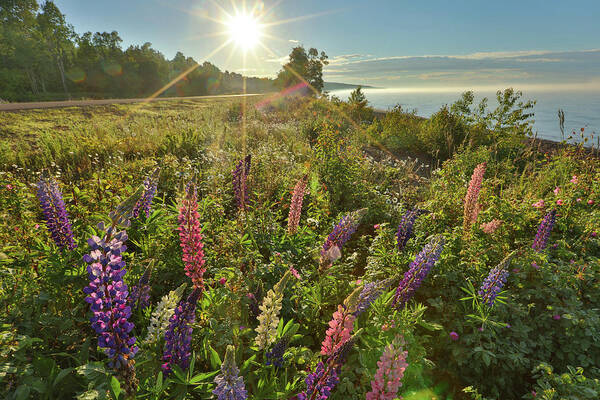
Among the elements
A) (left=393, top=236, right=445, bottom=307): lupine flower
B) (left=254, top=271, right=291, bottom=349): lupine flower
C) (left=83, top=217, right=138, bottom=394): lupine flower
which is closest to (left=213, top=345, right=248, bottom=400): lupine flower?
(left=254, top=271, right=291, bottom=349): lupine flower

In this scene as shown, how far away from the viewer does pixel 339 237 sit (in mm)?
3039

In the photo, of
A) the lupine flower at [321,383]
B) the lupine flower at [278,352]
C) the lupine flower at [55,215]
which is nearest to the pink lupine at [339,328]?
the lupine flower at [321,383]

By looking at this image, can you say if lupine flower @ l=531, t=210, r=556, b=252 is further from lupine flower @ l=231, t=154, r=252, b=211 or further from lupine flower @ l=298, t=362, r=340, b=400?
lupine flower @ l=231, t=154, r=252, b=211

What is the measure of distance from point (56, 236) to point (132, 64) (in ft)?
183

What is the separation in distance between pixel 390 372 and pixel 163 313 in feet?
5.15

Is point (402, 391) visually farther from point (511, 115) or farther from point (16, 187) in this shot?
point (511, 115)

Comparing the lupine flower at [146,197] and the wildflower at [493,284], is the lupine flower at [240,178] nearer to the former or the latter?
the lupine flower at [146,197]

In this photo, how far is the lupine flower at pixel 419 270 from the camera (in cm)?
262

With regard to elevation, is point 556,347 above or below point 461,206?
below

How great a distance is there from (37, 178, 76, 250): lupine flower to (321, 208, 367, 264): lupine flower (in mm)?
2646

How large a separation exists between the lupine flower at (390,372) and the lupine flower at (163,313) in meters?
1.38

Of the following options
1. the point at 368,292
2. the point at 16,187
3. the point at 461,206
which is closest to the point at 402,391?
the point at 368,292

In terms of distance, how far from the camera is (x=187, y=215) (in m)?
Result: 2.40

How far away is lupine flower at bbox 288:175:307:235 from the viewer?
3691 mm
